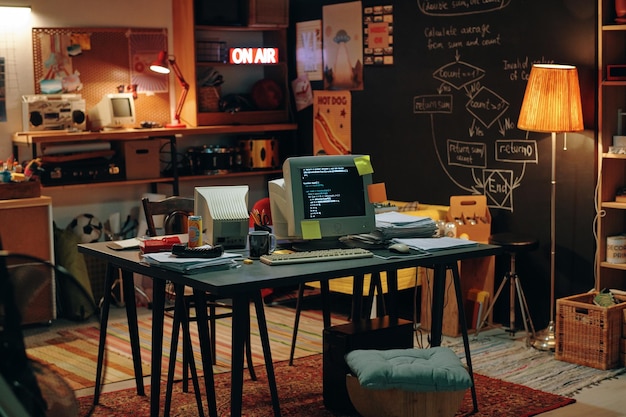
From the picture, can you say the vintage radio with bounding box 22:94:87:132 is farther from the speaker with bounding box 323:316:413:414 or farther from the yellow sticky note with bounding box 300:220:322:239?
the speaker with bounding box 323:316:413:414

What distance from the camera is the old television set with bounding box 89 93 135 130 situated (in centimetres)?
642

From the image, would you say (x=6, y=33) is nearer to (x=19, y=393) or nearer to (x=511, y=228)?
(x=511, y=228)

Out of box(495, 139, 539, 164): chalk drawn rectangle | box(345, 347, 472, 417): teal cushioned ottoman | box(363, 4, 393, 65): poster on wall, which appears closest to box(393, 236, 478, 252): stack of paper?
box(345, 347, 472, 417): teal cushioned ottoman

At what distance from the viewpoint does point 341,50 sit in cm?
685

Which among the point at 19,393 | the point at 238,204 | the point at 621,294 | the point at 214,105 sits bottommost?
the point at 621,294

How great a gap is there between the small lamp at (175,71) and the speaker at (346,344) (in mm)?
2928

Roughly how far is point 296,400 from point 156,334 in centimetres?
85

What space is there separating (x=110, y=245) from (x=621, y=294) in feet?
9.14

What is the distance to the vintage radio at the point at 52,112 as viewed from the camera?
626 cm

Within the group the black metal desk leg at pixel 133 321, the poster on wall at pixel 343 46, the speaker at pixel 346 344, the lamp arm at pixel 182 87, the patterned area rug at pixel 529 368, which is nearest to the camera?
the speaker at pixel 346 344

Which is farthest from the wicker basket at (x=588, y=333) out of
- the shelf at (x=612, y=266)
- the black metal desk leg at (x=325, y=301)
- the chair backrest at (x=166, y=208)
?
the chair backrest at (x=166, y=208)

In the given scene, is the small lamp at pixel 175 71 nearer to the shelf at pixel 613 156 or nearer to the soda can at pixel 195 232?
the soda can at pixel 195 232

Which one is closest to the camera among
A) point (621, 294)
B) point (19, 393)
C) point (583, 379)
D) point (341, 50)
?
point (19, 393)

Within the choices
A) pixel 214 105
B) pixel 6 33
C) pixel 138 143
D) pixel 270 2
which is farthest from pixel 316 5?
pixel 6 33
